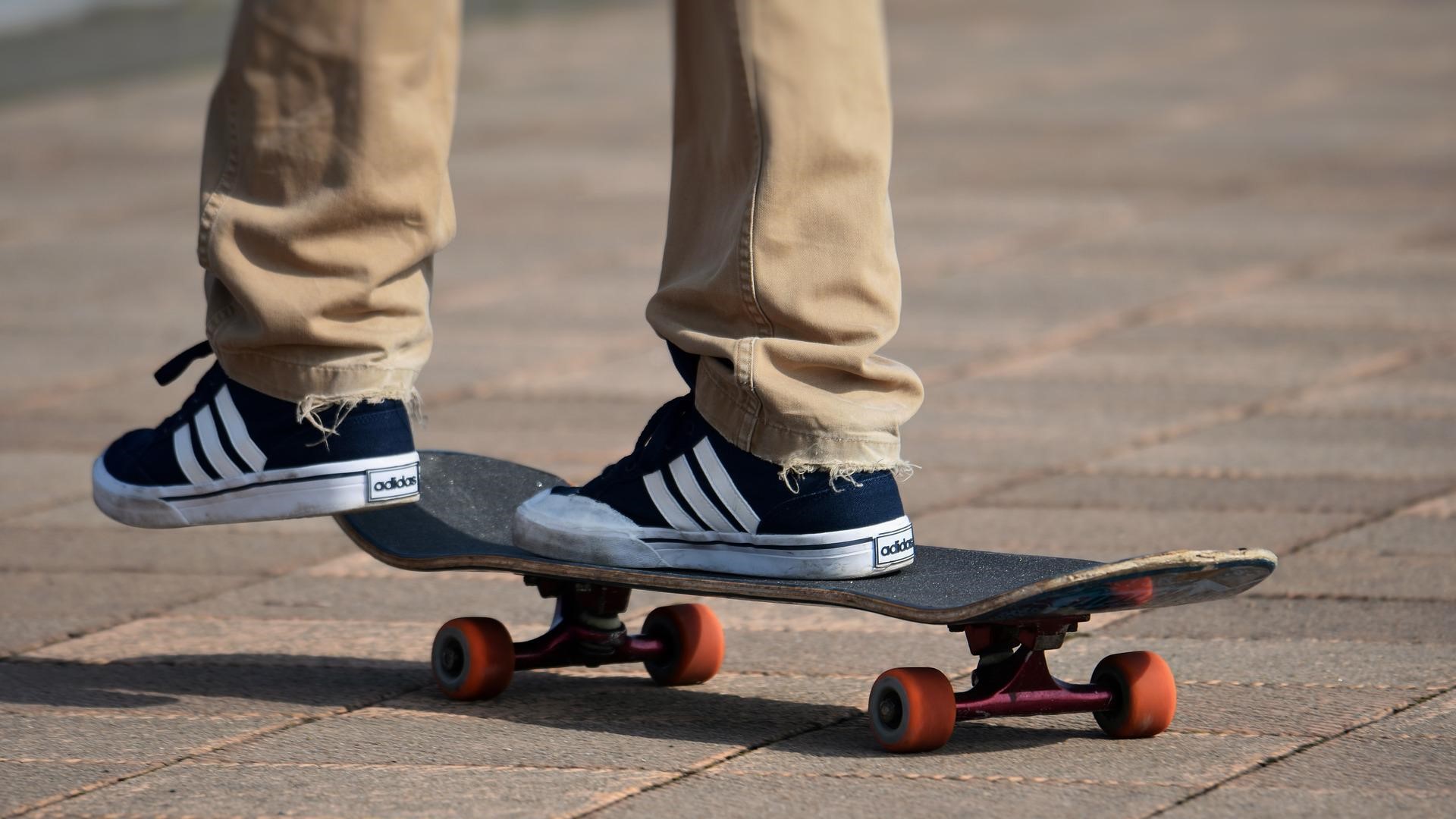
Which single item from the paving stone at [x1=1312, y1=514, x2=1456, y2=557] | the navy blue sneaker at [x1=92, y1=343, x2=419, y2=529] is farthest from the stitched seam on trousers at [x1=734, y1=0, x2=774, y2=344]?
the paving stone at [x1=1312, y1=514, x2=1456, y2=557]

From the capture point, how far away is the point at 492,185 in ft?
29.6

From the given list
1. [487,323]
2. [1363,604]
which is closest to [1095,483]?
[1363,604]

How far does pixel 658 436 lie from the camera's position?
2.95 meters

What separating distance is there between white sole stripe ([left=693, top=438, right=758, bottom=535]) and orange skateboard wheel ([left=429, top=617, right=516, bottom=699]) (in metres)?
0.38

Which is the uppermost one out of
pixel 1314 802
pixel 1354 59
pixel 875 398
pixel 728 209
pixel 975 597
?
pixel 1354 59

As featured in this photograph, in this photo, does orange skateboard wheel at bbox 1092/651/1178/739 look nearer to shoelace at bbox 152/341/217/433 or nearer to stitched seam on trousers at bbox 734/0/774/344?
stitched seam on trousers at bbox 734/0/774/344

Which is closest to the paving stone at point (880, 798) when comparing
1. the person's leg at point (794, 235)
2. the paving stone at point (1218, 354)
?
the person's leg at point (794, 235)

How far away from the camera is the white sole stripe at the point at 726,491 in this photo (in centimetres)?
284

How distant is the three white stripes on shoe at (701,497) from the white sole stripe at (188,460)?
0.64m

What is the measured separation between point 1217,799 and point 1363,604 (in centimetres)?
113

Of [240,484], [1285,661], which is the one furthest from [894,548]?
[240,484]

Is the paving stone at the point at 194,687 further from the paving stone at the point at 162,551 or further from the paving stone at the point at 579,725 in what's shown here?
the paving stone at the point at 162,551

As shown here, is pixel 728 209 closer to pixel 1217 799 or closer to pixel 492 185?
pixel 1217 799

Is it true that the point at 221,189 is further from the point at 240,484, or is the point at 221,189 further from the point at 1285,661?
the point at 1285,661
